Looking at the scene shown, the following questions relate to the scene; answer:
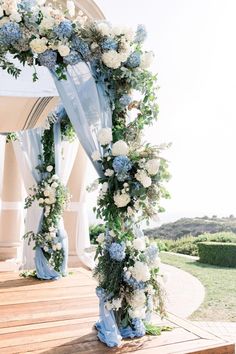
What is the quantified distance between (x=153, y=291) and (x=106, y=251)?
571 millimetres

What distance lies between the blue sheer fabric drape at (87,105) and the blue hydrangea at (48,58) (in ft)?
0.46

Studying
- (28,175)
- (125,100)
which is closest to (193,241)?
→ (28,175)

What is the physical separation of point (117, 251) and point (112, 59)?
1.74 m

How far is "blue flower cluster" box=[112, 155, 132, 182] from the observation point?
3350 mm

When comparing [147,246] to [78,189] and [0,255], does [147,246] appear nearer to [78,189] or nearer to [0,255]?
[78,189]

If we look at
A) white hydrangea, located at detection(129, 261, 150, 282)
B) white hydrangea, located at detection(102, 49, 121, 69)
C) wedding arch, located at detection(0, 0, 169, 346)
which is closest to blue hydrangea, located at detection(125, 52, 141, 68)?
wedding arch, located at detection(0, 0, 169, 346)

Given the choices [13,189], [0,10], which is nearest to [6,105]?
[0,10]

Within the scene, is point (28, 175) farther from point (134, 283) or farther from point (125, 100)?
point (134, 283)

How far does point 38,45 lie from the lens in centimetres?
328

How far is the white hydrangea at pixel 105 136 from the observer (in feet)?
11.3

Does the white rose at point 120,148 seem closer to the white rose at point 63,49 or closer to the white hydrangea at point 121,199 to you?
the white hydrangea at point 121,199

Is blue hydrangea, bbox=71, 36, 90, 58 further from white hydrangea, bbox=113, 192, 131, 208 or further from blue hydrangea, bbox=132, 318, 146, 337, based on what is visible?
blue hydrangea, bbox=132, 318, 146, 337

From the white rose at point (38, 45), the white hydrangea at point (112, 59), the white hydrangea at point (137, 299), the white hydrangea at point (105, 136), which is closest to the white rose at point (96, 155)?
the white hydrangea at point (105, 136)

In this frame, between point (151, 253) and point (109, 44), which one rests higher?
point (109, 44)
